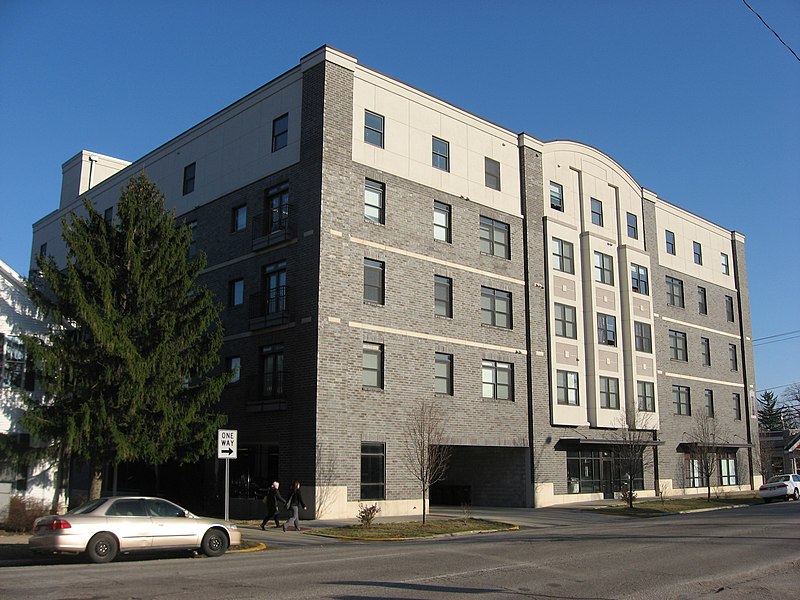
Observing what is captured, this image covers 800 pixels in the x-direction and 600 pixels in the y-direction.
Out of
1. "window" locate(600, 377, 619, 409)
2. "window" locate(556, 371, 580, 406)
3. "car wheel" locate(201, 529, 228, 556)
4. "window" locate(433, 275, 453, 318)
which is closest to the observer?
"car wheel" locate(201, 529, 228, 556)

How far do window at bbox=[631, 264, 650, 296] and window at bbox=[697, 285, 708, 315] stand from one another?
26.1 ft

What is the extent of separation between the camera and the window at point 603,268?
41656 millimetres

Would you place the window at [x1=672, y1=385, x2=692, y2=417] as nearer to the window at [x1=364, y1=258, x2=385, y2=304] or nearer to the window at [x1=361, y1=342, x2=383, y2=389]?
the window at [x1=361, y1=342, x2=383, y2=389]

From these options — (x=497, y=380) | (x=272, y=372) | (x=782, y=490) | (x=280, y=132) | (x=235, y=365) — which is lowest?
(x=782, y=490)

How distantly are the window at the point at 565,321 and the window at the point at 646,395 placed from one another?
6.40 m

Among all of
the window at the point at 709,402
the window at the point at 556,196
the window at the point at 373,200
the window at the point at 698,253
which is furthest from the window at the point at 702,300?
the window at the point at 373,200

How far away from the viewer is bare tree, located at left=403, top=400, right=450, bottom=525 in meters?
28.3

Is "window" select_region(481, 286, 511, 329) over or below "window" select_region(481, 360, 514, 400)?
over

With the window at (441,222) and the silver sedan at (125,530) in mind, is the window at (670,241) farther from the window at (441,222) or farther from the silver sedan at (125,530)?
the silver sedan at (125,530)

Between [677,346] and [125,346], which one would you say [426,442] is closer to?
[125,346]

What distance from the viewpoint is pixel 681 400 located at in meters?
47.5

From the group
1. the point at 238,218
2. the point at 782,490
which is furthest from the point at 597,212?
the point at 238,218

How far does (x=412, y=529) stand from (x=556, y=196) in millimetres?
21695

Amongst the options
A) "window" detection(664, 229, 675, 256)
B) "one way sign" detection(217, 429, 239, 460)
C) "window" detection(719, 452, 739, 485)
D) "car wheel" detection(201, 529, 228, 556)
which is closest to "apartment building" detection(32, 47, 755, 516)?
"window" detection(664, 229, 675, 256)
